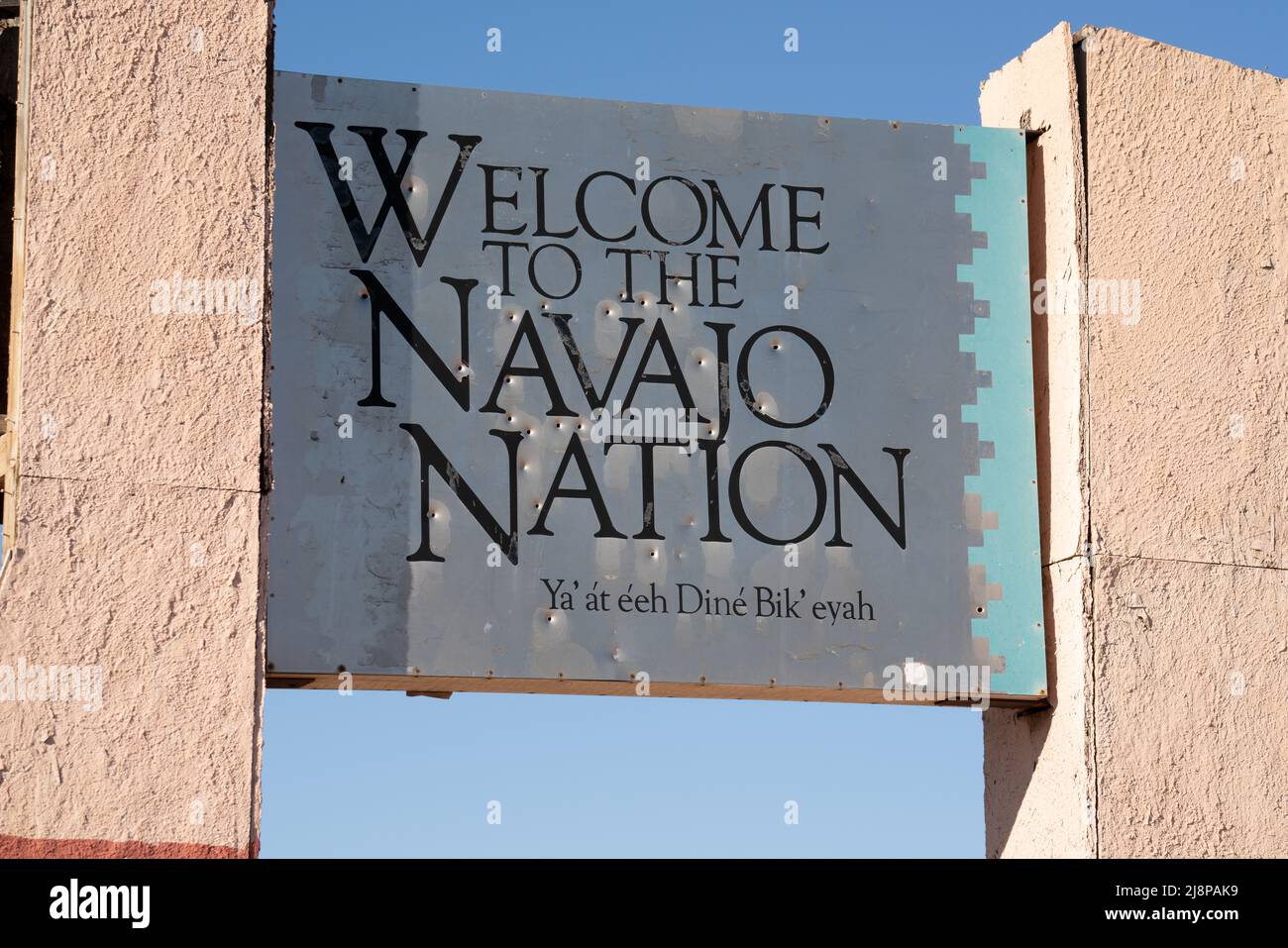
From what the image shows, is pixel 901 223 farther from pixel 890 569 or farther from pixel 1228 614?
pixel 1228 614

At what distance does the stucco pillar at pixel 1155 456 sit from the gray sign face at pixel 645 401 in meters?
0.21

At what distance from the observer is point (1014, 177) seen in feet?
26.4

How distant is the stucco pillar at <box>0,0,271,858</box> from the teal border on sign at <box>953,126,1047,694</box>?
288 cm

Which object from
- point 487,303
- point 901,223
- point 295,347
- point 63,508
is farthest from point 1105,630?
point 63,508

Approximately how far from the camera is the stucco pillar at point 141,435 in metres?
6.21

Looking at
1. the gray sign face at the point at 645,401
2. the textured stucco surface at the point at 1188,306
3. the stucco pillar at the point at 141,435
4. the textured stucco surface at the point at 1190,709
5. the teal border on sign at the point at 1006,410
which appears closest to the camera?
the stucco pillar at the point at 141,435

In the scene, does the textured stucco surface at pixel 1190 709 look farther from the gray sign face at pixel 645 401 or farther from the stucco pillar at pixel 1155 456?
the gray sign face at pixel 645 401

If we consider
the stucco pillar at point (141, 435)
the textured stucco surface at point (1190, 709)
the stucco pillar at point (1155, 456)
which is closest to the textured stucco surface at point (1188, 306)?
the stucco pillar at point (1155, 456)

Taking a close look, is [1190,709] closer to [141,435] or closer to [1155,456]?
[1155,456]

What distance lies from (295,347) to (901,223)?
251cm

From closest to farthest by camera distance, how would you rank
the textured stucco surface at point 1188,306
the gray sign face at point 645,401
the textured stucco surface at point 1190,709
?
the gray sign face at point 645,401
the textured stucco surface at point 1190,709
the textured stucco surface at point 1188,306

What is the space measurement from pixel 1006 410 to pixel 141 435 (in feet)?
11.2

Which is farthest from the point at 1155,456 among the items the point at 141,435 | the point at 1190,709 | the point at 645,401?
the point at 141,435
